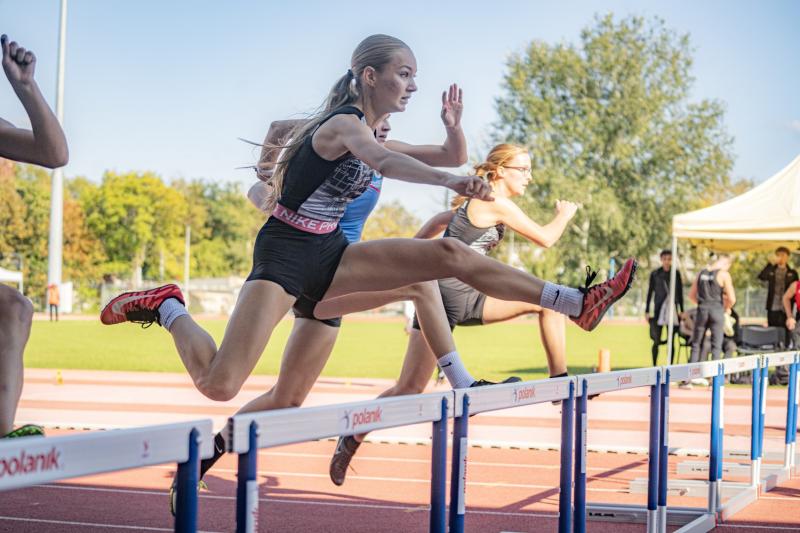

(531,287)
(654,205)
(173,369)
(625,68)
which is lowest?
(173,369)

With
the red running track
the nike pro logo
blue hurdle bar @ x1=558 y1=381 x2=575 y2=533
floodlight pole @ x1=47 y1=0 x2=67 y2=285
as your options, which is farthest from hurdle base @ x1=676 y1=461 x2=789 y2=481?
floodlight pole @ x1=47 y1=0 x2=67 y2=285

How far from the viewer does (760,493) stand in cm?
668

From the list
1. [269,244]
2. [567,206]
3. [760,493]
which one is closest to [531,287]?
[269,244]

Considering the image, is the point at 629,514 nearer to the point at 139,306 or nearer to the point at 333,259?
the point at 333,259

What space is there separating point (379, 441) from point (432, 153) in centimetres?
A: 445

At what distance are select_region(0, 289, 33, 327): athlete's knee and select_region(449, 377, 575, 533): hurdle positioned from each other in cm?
142

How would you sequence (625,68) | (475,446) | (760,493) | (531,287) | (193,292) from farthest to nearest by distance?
(193,292)
(625,68)
(475,446)
(760,493)
(531,287)

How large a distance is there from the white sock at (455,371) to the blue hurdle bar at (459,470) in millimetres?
1401

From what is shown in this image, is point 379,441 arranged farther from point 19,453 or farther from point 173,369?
point 173,369

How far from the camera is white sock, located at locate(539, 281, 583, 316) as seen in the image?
4051mm

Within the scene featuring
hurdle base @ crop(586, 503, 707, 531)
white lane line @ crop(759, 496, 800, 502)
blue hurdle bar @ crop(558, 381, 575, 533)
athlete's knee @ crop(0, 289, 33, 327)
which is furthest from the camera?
white lane line @ crop(759, 496, 800, 502)

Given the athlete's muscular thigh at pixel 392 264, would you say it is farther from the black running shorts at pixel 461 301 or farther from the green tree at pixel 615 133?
the green tree at pixel 615 133

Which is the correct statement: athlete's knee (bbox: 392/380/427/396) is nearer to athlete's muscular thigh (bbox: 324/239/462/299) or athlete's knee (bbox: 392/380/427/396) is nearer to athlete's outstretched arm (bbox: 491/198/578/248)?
athlete's outstretched arm (bbox: 491/198/578/248)

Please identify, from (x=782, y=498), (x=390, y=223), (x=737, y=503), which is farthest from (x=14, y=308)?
(x=390, y=223)
